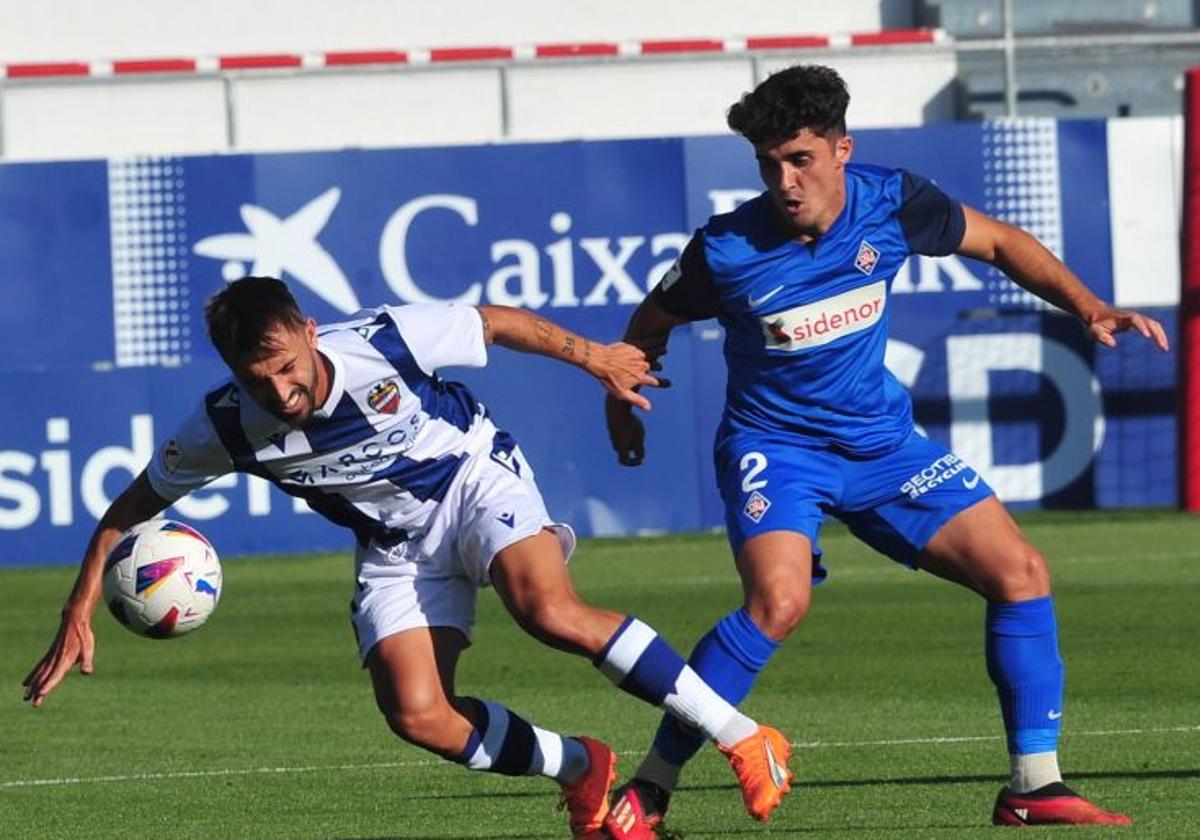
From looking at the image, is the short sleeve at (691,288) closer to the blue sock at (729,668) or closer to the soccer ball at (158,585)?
the blue sock at (729,668)

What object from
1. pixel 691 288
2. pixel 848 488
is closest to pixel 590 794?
pixel 848 488

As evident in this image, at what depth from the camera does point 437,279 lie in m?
19.7

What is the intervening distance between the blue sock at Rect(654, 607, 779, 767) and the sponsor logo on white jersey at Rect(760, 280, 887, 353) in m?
0.83

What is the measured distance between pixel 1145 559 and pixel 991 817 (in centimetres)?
966

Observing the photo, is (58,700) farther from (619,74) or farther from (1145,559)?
(619,74)

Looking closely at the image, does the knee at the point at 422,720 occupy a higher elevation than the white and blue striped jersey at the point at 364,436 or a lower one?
lower

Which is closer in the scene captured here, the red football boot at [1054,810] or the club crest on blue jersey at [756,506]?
the red football boot at [1054,810]

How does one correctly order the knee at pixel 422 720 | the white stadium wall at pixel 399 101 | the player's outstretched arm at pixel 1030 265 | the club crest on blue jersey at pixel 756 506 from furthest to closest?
1. the white stadium wall at pixel 399 101
2. the player's outstretched arm at pixel 1030 265
3. the club crest on blue jersey at pixel 756 506
4. the knee at pixel 422 720

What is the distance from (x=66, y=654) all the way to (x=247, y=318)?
3.39ft

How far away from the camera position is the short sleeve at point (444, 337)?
23.7ft

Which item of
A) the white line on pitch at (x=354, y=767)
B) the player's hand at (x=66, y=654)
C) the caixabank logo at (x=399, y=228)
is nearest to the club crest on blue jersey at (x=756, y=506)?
the player's hand at (x=66, y=654)

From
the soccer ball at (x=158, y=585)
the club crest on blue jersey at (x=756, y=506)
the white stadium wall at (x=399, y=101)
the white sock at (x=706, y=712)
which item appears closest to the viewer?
the white sock at (x=706, y=712)

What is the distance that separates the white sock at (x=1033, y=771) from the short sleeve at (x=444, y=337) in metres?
1.87

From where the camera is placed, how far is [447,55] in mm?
23391
